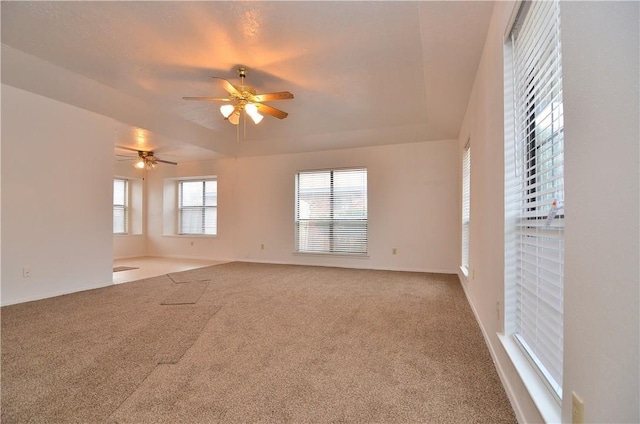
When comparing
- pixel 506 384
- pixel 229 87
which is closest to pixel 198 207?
pixel 229 87

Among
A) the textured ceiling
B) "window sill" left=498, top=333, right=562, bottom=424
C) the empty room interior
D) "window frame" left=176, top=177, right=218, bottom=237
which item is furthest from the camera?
"window frame" left=176, top=177, right=218, bottom=237

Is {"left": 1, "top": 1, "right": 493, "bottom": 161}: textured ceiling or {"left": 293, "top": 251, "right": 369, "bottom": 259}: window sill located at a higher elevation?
{"left": 1, "top": 1, "right": 493, "bottom": 161}: textured ceiling

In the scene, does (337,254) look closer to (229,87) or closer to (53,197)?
(229,87)

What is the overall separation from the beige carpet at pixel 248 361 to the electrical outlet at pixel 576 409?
1.95 ft

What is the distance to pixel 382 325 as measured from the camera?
2570 mm

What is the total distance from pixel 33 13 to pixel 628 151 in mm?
3615

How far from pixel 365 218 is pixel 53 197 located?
15.5ft

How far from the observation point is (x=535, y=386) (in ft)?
3.93

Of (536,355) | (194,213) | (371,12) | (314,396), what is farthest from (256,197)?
(536,355)

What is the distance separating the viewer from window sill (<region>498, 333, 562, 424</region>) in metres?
1.03

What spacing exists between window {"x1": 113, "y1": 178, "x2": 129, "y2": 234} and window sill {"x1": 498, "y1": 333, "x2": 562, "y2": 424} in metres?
8.21

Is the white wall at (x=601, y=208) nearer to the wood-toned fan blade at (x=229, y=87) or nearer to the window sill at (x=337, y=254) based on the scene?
the wood-toned fan blade at (x=229, y=87)

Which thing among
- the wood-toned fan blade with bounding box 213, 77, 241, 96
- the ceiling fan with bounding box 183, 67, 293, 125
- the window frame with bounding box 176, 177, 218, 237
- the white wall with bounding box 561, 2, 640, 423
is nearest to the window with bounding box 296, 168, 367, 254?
the window frame with bounding box 176, 177, 218, 237

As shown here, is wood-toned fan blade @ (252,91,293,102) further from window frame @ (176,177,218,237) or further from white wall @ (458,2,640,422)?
window frame @ (176,177,218,237)
